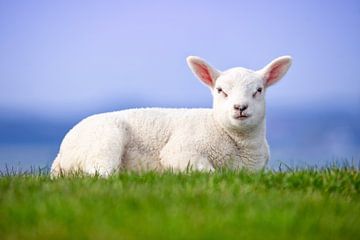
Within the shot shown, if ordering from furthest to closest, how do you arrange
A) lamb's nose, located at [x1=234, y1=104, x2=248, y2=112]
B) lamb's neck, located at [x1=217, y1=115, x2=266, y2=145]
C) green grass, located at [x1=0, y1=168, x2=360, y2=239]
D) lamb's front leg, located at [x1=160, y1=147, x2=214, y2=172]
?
lamb's neck, located at [x1=217, y1=115, x2=266, y2=145] < lamb's front leg, located at [x1=160, y1=147, x2=214, y2=172] < lamb's nose, located at [x1=234, y1=104, x2=248, y2=112] < green grass, located at [x1=0, y1=168, x2=360, y2=239]

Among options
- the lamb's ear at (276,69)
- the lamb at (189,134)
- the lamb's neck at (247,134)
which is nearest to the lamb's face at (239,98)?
the lamb at (189,134)

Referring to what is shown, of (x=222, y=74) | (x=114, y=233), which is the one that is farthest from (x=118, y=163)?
(x=114, y=233)

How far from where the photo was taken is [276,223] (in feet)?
22.4

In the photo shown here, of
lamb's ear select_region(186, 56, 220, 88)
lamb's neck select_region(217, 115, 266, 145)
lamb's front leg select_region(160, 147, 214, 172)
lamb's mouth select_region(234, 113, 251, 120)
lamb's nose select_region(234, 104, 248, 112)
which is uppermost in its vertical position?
lamb's ear select_region(186, 56, 220, 88)

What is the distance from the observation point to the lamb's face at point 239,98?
11539mm

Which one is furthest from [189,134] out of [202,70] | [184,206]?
[184,206]

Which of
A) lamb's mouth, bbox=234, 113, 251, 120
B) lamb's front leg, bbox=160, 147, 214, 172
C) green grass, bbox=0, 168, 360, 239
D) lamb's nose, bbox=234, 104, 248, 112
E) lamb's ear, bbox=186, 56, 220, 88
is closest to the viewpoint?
green grass, bbox=0, 168, 360, 239

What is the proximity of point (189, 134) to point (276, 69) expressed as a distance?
6.00 ft

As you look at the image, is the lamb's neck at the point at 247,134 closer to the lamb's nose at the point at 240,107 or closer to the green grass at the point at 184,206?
the lamb's nose at the point at 240,107

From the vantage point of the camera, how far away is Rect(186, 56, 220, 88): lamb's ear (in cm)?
1228

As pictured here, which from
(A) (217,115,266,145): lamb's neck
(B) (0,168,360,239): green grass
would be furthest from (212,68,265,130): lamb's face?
(B) (0,168,360,239): green grass

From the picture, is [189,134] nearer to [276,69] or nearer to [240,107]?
[240,107]

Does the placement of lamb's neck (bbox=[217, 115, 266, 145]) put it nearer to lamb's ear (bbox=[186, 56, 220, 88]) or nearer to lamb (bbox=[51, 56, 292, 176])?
lamb (bbox=[51, 56, 292, 176])

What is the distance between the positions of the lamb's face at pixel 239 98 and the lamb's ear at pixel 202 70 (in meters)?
0.18
